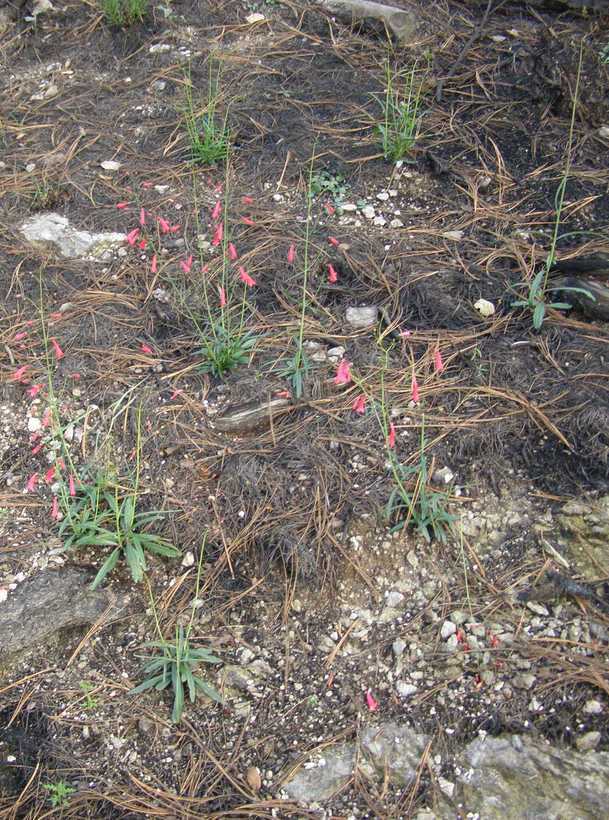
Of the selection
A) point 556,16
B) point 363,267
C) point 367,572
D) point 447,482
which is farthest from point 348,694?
point 556,16

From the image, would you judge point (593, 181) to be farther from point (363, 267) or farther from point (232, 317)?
point (232, 317)

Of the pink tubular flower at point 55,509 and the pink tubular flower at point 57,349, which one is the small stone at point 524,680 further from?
the pink tubular flower at point 57,349

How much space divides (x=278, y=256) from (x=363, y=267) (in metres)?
0.32

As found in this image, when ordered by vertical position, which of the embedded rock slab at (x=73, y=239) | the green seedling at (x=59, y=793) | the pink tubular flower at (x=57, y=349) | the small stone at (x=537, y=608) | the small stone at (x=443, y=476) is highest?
the embedded rock slab at (x=73, y=239)

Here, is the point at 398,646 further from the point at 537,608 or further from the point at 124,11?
the point at 124,11

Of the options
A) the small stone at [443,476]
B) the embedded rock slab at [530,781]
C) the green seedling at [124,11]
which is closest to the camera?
the embedded rock slab at [530,781]

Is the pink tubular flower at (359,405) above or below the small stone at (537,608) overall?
above

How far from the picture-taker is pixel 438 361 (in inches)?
108

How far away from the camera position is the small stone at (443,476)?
2.61 meters

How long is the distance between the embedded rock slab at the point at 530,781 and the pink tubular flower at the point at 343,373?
1137mm

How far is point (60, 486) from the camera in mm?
2660

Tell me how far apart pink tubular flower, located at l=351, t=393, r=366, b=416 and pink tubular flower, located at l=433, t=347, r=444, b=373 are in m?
0.26

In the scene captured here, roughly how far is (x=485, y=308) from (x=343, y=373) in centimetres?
65

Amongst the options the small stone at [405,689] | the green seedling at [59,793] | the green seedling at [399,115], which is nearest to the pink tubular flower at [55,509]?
the green seedling at [59,793]
